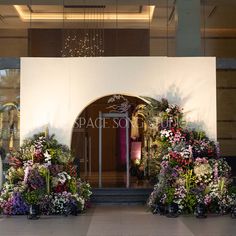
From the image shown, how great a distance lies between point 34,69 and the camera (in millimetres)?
13086

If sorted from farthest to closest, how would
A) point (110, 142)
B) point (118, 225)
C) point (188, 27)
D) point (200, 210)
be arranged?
1. point (110, 142)
2. point (188, 27)
3. point (200, 210)
4. point (118, 225)

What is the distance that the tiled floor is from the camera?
9.37m

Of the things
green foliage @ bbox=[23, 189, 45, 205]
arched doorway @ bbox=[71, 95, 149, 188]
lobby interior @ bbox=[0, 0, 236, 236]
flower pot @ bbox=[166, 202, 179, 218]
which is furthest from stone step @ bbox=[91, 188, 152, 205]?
lobby interior @ bbox=[0, 0, 236, 236]

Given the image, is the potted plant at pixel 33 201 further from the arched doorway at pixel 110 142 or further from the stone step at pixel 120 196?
the arched doorway at pixel 110 142

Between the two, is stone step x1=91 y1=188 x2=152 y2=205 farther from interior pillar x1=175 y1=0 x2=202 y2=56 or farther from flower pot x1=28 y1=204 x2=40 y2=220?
interior pillar x1=175 y1=0 x2=202 y2=56

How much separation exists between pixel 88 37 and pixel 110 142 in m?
4.96

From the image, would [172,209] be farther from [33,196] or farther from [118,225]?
[33,196]

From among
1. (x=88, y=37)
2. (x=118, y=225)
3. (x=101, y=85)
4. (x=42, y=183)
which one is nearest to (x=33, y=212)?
(x=42, y=183)

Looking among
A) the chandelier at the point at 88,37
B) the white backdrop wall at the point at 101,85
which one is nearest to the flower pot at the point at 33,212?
the white backdrop wall at the point at 101,85

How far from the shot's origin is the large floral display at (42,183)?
11.3 m

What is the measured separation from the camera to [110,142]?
75.6 feet

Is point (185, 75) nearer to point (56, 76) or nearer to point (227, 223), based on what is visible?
point (56, 76)

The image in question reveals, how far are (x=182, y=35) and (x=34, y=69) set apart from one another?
6956 mm

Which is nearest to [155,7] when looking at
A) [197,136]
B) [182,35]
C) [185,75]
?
[182,35]
